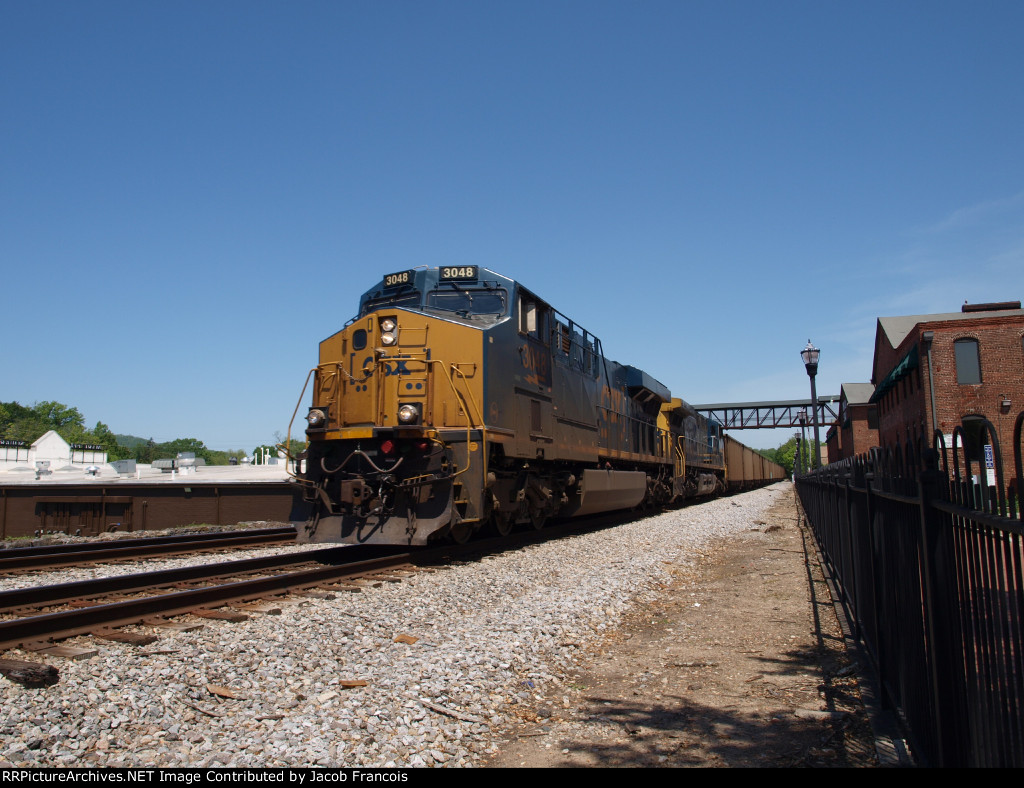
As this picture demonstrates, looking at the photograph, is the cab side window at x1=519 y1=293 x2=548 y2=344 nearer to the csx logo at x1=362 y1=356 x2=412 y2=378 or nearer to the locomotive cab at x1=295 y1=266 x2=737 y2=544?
the locomotive cab at x1=295 y1=266 x2=737 y2=544

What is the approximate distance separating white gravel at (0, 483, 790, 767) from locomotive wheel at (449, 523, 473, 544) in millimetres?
2415

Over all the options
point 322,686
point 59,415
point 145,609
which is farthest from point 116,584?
point 59,415

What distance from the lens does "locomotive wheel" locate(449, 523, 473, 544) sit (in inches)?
391

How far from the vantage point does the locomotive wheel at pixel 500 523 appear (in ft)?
36.8

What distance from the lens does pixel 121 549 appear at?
33.6 ft

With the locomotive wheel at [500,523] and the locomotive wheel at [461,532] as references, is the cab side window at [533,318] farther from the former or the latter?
the locomotive wheel at [461,532]

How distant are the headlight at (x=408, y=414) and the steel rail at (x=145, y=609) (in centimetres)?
211

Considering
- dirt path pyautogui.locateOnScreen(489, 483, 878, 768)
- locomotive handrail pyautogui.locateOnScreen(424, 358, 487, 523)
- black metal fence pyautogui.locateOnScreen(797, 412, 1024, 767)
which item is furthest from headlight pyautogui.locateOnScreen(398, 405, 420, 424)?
black metal fence pyautogui.locateOnScreen(797, 412, 1024, 767)

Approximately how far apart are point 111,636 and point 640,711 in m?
3.89

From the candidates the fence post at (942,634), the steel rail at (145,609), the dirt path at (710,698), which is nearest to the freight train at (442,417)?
the steel rail at (145,609)

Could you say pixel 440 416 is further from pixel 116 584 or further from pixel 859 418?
pixel 859 418

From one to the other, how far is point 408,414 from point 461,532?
2.05 meters
